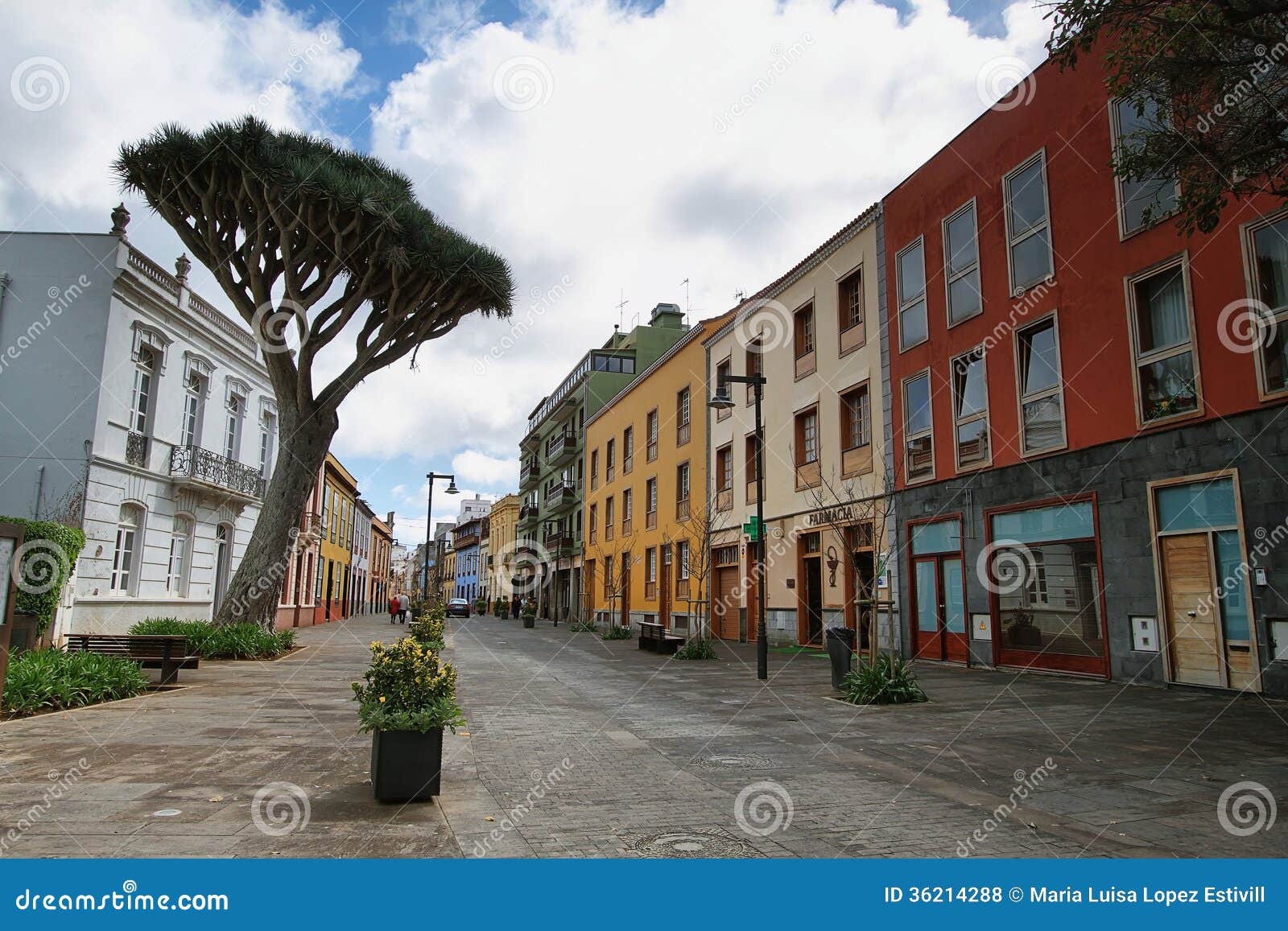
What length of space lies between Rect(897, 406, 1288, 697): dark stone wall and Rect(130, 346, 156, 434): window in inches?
680

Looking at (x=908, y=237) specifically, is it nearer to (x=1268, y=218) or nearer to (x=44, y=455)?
(x=1268, y=218)

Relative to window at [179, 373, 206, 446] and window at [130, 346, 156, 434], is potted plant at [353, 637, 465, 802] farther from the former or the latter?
window at [179, 373, 206, 446]

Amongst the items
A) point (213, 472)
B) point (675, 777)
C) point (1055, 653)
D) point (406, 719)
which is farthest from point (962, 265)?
point (213, 472)

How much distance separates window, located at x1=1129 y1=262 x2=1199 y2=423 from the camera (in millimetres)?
11531

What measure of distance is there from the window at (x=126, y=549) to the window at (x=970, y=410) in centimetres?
1763

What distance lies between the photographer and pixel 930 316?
17.2m

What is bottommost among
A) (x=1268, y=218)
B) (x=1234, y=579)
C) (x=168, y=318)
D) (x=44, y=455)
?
(x=1234, y=579)

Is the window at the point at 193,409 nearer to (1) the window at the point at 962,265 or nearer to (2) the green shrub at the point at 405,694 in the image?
(2) the green shrub at the point at 405,694

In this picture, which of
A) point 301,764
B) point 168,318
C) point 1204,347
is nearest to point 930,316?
point 1204,347

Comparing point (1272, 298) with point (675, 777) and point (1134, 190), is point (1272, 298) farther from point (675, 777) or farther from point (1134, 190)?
point (675, 777)

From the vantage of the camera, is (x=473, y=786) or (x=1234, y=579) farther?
(x=1234, y=579)

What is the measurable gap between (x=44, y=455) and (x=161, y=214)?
5269 millimetres

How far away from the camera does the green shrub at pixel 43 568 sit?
529 inches

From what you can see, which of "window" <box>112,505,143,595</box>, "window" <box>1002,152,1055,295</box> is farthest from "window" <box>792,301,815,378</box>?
"window" <box>112,505,143,595</box>
